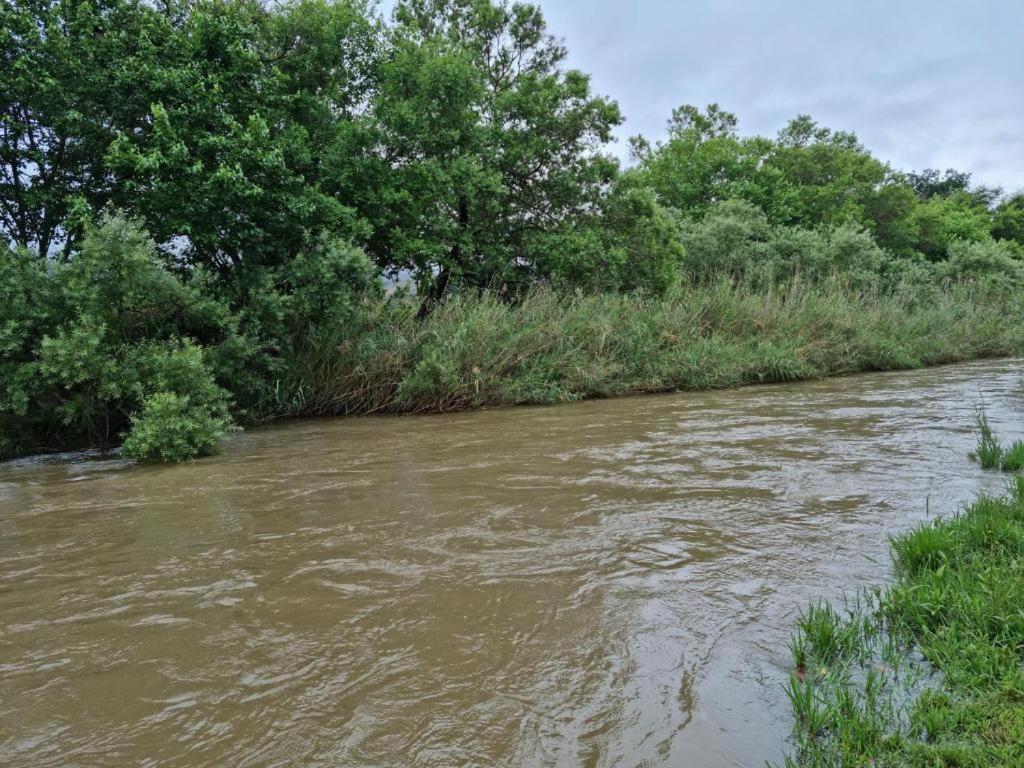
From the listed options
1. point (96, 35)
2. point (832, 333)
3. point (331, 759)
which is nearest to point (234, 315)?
point (96, 35)

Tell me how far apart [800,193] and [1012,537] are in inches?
1449

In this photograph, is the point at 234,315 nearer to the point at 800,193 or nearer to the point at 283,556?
the point at 283,556

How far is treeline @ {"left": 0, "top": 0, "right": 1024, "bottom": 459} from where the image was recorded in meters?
8.95

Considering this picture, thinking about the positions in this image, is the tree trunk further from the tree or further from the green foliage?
the tree

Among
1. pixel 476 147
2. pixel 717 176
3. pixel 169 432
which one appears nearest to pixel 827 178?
pixel 717 176

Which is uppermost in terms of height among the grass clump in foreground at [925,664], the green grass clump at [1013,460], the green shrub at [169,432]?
the green shrub at [169,432]

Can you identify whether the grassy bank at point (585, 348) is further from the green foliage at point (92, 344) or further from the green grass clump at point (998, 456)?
the green grass clump at point (998, 456)

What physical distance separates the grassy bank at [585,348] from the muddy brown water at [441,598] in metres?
4.77

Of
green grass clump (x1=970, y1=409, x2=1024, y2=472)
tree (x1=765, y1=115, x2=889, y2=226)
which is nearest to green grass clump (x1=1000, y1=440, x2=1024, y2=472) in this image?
green grass clump (x1=970, y1=409, x2=1024, y2=472)

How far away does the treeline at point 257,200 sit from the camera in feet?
29.4

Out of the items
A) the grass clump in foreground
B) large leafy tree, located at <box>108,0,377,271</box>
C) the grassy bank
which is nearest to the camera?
the grass clump in foreground

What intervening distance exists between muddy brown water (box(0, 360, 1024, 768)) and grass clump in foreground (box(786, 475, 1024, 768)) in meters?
0.16

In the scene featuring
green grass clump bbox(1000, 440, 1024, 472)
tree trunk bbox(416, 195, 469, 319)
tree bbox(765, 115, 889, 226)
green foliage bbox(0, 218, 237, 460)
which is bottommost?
green grass clump bbox(1000, 440, 1024, 472)

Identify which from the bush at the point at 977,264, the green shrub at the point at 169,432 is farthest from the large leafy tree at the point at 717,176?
the green shrub at the point at 169,432
